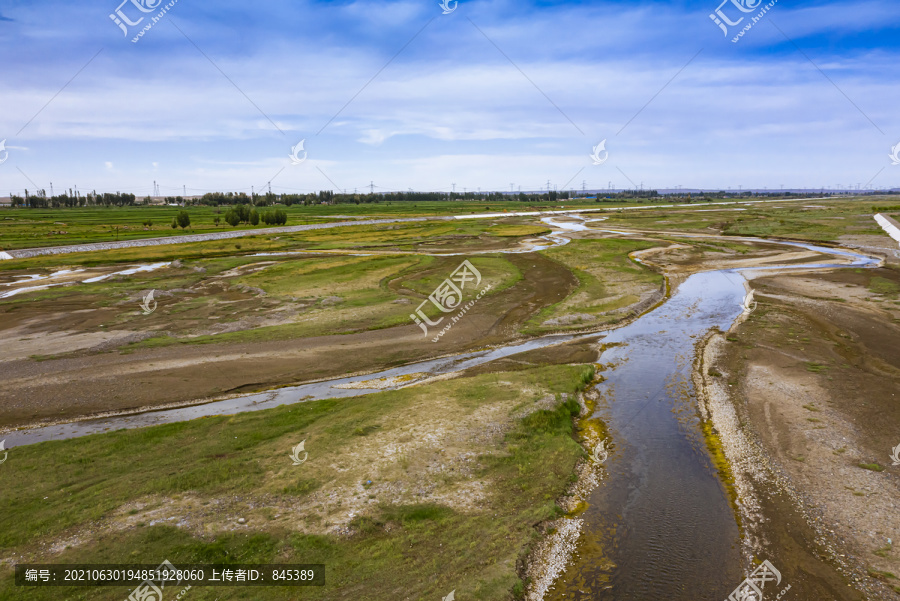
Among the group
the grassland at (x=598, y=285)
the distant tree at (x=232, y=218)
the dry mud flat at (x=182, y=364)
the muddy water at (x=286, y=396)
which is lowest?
the muddy water at (x=286, y=396)

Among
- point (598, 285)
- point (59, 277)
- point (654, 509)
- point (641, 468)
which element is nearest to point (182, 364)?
point (641, 468)

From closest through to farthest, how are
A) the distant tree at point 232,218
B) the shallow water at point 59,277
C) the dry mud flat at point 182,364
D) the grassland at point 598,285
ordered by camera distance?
the dry mud flat at point 182,364, the grassland at point 598,285, the shallow water at point 59,277, the distant tree at point 232,218

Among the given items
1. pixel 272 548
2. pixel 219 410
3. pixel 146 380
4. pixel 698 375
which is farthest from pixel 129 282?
pixel 698 375

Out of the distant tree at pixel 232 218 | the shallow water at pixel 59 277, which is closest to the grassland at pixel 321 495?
the shallow water at pixel 59 277

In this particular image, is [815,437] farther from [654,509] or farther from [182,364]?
[182,364]

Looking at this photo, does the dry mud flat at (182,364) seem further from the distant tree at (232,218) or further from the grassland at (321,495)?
the distant tree at (232,218)

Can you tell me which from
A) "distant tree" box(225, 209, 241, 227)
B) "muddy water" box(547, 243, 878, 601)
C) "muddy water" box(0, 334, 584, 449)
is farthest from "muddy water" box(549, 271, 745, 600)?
"distant tree" box(225, 209, 241, 227)

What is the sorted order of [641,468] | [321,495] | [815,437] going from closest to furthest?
1. [321,495]
2. [641,468]
3. [815,437]

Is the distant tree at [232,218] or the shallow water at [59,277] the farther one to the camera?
the distant tree at [232,218]
